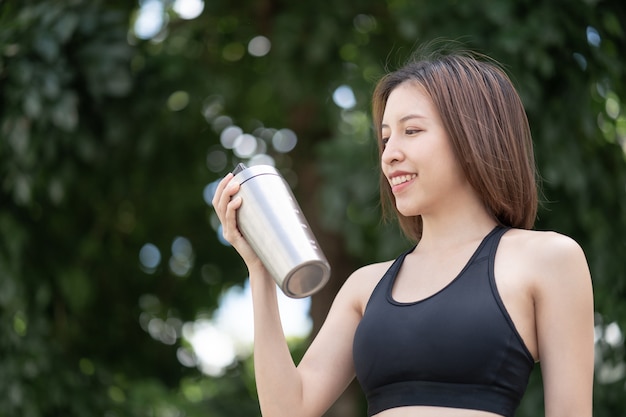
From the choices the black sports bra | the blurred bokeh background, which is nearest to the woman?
the black sports bra

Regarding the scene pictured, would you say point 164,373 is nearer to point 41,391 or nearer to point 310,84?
point 41,391

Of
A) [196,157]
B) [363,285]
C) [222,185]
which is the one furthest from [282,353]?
[196,157]

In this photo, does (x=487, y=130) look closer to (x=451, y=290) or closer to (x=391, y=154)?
(x=391, y=154)

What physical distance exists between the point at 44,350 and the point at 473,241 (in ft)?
9.88

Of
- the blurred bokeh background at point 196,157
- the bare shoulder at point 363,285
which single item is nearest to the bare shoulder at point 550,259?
the bare shoulder at point 363,285

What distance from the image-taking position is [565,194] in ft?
14.0

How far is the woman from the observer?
1787 mm

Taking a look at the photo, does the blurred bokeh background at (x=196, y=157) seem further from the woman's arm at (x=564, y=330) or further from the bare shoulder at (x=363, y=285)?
the woman's arm at (x=564, y=330)

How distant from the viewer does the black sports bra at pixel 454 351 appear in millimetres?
1779

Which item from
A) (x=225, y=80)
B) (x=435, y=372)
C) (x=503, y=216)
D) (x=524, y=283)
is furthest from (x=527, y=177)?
(x=225, y=80)

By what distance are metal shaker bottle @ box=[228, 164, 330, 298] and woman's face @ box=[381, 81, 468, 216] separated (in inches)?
9.5

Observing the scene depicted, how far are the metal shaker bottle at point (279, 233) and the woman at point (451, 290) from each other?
38 mm

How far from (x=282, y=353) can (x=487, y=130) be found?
24.2 inches

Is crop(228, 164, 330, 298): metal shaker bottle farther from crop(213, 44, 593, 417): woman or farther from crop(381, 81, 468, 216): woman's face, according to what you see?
crop(381, 81, 468, 216): woman's face
